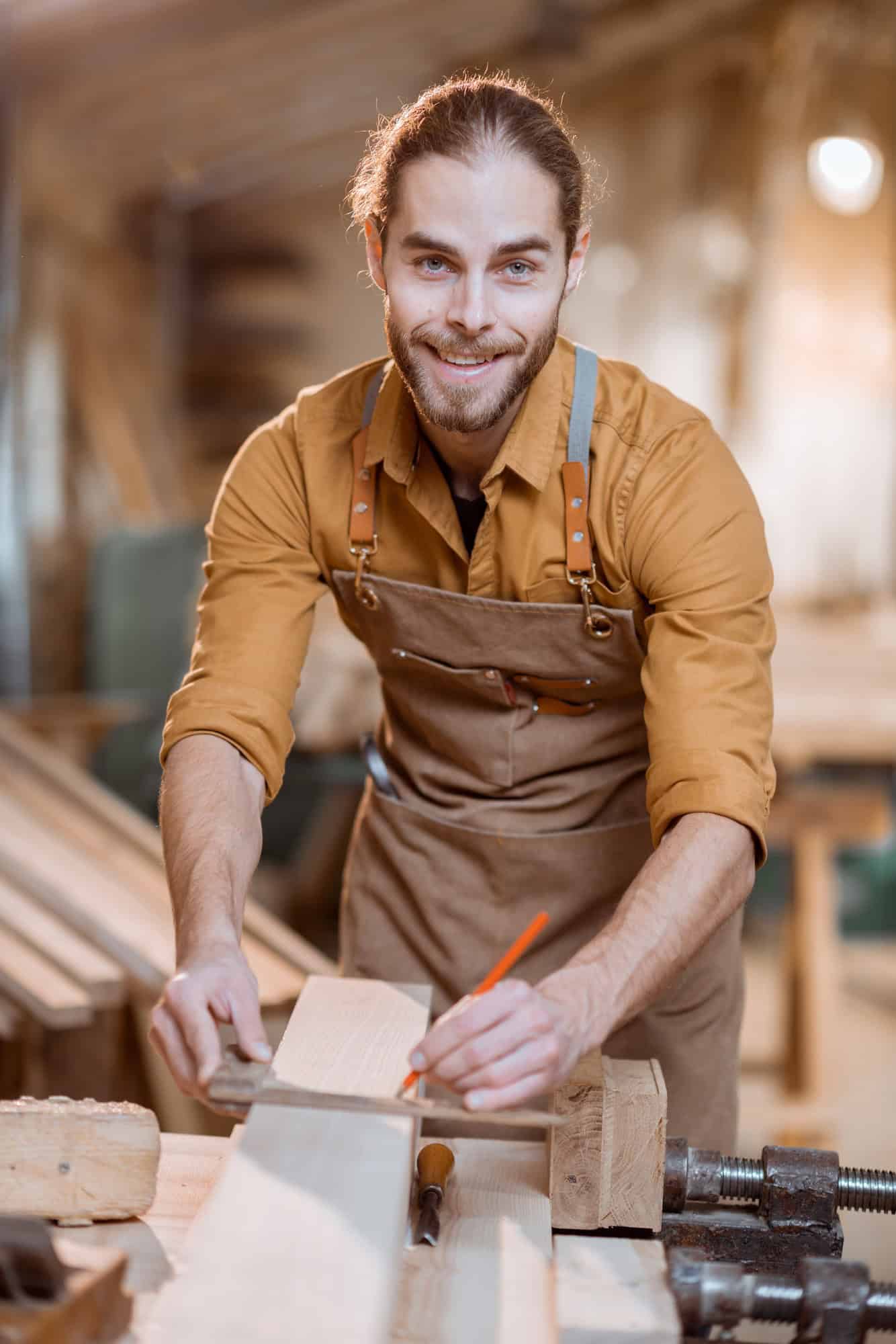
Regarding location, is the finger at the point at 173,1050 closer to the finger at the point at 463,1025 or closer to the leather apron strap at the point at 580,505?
the finger at the point at 463,1025

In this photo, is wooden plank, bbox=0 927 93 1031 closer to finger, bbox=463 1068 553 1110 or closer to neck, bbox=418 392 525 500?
neck, bbox=418 392 525 500

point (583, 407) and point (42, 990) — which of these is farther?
point (42, 990)

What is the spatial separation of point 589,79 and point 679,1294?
362 inches

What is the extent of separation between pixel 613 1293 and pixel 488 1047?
0.21 meters

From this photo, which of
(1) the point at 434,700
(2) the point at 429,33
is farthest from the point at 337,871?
(2) the point at 429,33

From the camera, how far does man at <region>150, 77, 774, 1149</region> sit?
60.7 inches

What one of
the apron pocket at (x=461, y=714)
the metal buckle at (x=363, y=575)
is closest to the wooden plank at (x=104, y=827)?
the apron pocket at (x=461, y=714)

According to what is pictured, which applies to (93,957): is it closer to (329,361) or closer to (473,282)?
(473,282)

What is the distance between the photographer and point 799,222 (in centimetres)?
934

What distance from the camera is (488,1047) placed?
1.22 meters

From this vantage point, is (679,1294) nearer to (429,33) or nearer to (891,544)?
(429,33)

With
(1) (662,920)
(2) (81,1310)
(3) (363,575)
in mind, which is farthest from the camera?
(3) (363,575)

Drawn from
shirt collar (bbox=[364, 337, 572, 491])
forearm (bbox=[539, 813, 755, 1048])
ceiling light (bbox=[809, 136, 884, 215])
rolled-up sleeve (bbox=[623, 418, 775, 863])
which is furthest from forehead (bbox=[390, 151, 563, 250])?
ceiling light (bbox=[809, 136, 884, 215])

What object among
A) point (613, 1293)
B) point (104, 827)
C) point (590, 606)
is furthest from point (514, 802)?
point (104, 827)
